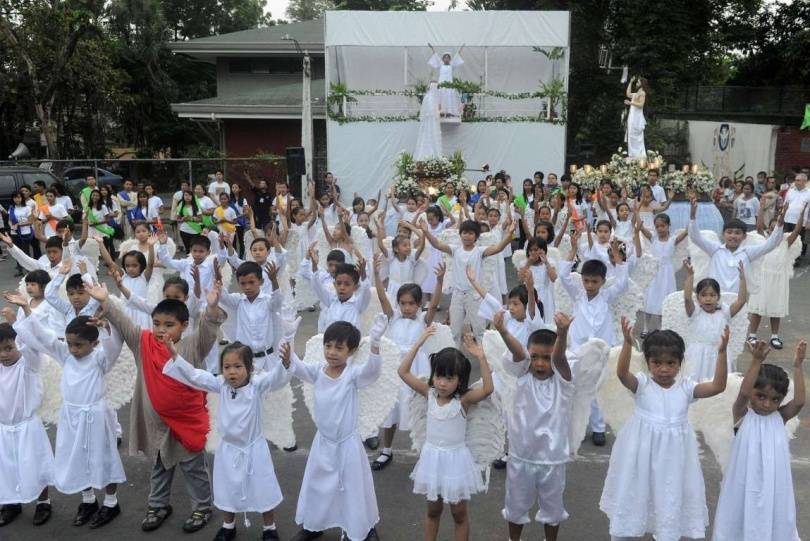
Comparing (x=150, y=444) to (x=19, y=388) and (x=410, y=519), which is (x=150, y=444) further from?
(x=410, y=519)

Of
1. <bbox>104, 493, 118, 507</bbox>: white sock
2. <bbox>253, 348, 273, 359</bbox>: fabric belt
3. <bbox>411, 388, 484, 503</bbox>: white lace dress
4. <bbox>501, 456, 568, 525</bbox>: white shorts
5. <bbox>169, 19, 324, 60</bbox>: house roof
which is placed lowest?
<bbox>104, 493, 118, 507</bbox>: white sock

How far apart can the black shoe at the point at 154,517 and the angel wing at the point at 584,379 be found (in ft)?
8.82

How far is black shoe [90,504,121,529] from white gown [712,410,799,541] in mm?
3776

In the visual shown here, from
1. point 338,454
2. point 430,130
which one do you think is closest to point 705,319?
point 338,454

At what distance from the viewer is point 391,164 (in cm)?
1989

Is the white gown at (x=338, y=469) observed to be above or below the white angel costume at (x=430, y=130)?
below

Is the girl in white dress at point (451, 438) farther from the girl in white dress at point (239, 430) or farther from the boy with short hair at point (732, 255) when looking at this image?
the boy with short hair at point (732, 255)

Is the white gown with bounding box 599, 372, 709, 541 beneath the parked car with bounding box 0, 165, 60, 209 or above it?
beneath

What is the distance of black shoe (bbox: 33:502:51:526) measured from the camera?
193 inches

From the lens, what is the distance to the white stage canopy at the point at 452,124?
776 inches

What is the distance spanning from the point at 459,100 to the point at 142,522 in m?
16.2

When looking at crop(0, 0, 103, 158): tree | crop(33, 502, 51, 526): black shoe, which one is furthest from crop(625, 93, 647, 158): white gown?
crop(0, 0, 103, 158): tree

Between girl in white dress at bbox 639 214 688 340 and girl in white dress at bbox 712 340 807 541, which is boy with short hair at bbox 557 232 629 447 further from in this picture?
girl in white dress at bbox 639 214 688 340

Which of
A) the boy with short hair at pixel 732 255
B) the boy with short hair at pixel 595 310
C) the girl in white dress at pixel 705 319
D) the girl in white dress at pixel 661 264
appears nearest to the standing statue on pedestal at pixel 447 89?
the girl in white dress at pixel 661 264
